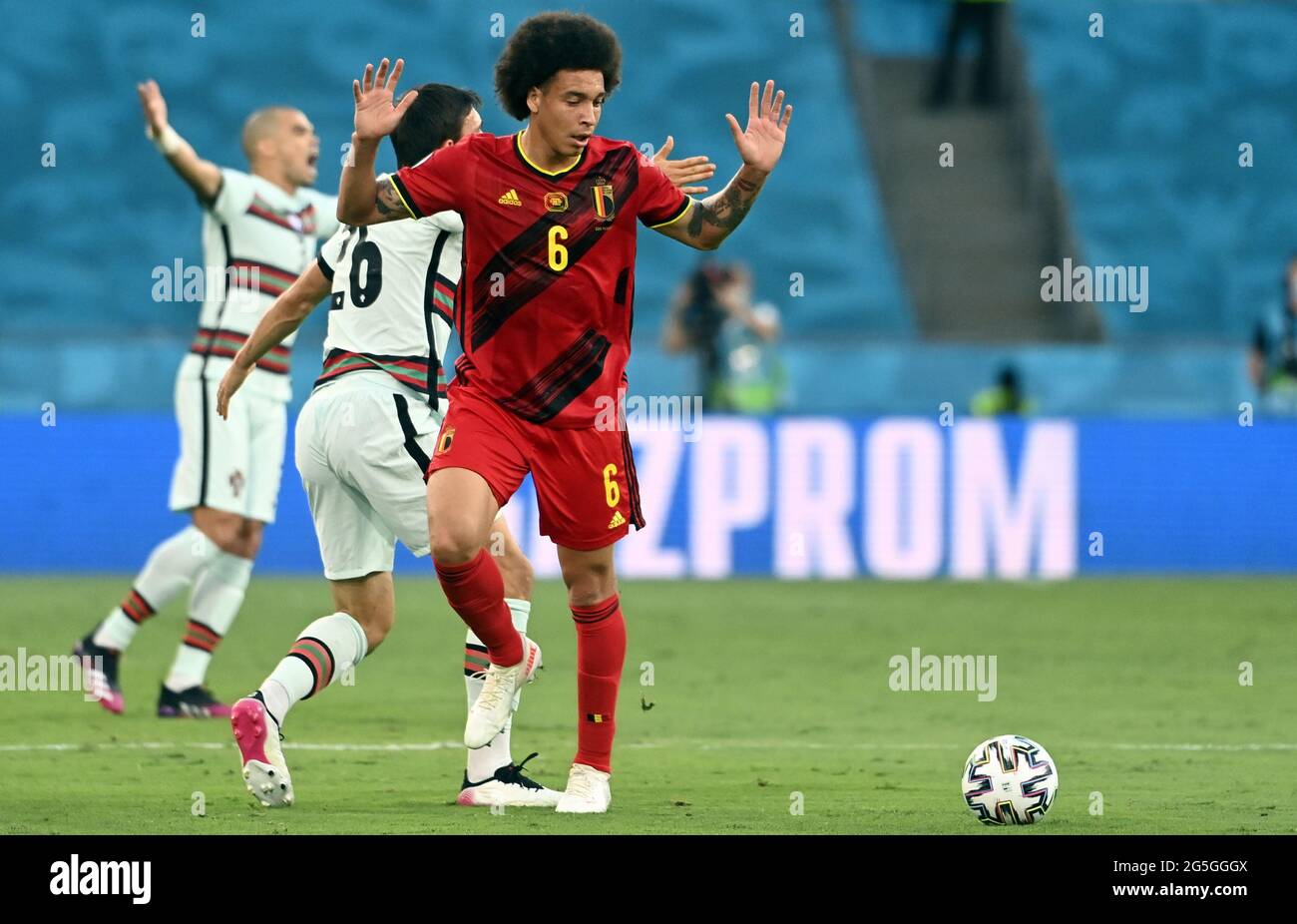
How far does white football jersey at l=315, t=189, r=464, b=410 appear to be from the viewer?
23.4 ft

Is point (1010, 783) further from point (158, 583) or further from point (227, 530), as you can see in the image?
point (158, 583)

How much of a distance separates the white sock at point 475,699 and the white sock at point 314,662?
1.16 feet

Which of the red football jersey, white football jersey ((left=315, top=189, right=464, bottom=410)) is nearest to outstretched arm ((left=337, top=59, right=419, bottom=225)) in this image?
the red football jersey

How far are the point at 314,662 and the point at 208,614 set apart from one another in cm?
290

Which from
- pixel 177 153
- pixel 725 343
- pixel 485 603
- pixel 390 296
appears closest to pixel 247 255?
pixel 177 153

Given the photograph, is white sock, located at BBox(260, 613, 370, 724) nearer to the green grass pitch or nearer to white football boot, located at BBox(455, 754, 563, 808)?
the green grass pitch

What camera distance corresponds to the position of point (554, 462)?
654cm

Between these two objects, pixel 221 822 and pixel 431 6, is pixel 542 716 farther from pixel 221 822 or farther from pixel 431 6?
pixel 431 6

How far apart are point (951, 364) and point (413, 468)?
10869 millimetres

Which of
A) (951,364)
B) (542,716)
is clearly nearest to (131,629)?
(542,716)

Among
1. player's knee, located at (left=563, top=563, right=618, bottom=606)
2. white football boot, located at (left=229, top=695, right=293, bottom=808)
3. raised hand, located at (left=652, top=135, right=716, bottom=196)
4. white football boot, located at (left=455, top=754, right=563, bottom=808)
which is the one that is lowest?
white football boot, located at (left=455, top=754, right=563, bottom=808)

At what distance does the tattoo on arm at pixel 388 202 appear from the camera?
6285 mm

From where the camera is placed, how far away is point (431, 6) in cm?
2622

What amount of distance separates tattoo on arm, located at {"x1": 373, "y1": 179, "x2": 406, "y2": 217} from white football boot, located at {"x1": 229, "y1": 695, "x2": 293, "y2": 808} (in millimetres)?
1495
